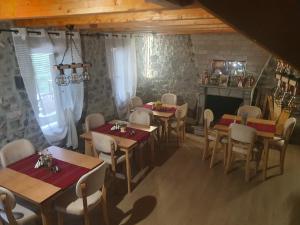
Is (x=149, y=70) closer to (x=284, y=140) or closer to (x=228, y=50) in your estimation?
(x=228, y=50)

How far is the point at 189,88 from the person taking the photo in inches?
235

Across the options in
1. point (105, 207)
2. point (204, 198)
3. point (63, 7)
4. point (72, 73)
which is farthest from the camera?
point (72, 73)

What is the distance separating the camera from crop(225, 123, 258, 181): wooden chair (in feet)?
11.1

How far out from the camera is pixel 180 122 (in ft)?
15.9

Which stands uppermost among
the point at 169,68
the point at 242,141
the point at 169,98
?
the point at 169,68

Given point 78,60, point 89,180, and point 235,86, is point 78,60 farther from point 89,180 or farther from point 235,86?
point 235,86

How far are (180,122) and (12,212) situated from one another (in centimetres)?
341

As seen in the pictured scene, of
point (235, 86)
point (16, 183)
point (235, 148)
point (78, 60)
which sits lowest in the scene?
point (235, 148)

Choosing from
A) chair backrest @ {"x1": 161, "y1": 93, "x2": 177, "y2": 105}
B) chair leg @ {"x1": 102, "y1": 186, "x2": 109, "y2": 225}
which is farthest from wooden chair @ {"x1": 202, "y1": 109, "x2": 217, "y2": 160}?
chair leg @ {"x1": 102, "y1": 186, "x2": 109, "y2": 225}

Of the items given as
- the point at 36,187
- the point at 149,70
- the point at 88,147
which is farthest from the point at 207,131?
the point at 36,187

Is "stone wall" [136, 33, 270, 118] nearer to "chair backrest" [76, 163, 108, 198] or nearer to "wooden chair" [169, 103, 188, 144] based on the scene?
"wooden chair" [169, 103, 188, 144]

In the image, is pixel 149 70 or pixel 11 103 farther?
pixel 149 70

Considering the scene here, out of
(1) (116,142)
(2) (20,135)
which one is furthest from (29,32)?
(1) (116,142)

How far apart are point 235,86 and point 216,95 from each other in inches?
20.3
